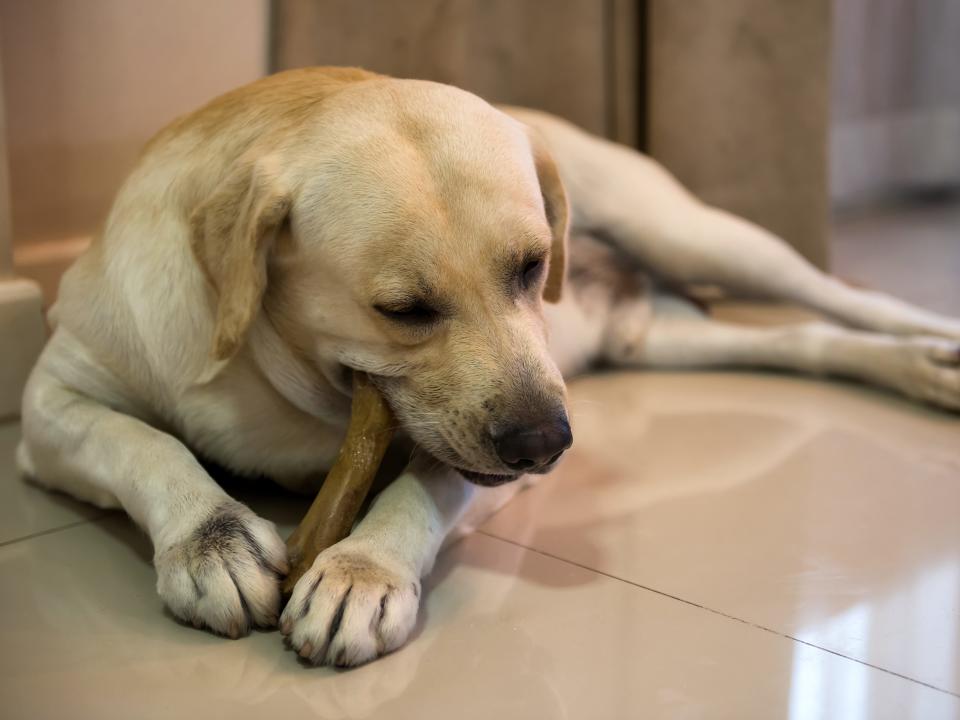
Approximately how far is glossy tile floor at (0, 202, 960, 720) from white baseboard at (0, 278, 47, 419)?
5.5 inches

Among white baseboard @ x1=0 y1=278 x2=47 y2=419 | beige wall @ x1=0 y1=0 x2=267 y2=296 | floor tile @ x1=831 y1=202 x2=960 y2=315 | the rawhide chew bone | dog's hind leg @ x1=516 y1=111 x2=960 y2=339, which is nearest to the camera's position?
the rawhide chew bone

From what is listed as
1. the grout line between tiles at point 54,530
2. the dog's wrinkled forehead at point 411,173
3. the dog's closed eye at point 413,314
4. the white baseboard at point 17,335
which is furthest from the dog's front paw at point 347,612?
the white baseboard at point 17,335

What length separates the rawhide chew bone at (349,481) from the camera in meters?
1.43

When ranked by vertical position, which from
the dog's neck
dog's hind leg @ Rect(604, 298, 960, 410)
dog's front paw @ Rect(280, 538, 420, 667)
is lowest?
dog's hind leg @ Rect(604, 298, 960, 410)

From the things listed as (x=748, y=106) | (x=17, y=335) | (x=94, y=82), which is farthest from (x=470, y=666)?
(x=748, y=106)

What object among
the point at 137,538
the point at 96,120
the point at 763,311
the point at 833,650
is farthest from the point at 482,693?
the point at 763,311

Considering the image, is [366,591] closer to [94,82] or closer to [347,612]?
[347,612]

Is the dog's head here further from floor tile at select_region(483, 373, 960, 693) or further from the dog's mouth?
floor tile at select_region(483, 373, 960, 693)

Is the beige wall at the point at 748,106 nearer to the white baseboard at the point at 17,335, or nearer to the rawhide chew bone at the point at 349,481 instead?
the white baseboard at the point at 17,335

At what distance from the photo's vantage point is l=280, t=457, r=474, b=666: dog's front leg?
1.27 metres

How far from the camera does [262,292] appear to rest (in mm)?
1475

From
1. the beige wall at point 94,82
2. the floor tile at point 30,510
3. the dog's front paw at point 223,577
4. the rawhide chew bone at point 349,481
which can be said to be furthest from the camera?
the beige wall at point 94,82

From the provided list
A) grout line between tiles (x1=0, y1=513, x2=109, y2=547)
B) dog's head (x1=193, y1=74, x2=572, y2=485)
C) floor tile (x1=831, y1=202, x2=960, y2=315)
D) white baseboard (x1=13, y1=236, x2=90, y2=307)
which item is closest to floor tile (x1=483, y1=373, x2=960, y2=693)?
dog's head (x1=193, y1=74, x2=572, y2=485)

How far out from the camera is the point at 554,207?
1.75m
